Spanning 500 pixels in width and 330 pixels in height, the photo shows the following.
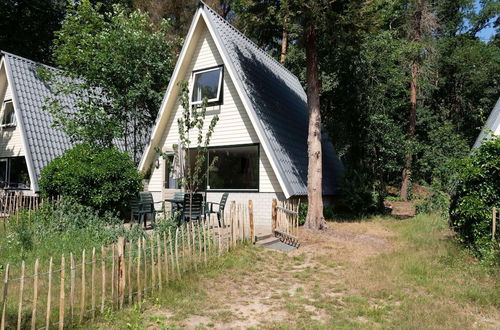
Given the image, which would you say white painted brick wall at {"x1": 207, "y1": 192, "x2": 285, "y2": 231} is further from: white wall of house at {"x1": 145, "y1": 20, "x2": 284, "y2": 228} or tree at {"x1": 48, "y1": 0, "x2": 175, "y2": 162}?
tree at {"x1": 48, "y1": 0, "x2": 175, "y2": 162}

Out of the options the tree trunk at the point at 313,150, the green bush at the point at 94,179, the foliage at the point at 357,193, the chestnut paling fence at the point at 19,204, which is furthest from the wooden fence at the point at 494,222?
the chestnut paling fence at the point at 19,204

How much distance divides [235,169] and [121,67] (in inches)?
289

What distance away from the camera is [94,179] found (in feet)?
36.7

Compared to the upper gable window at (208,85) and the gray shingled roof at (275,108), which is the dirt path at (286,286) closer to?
the gray shingled roof at (275,108)

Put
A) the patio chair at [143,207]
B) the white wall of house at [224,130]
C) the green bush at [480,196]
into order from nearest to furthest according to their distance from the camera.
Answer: the green bush at [480,196] → the patio chair at [143,207] → the white wall of house at [224,130]

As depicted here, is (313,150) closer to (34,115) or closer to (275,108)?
(275,108)

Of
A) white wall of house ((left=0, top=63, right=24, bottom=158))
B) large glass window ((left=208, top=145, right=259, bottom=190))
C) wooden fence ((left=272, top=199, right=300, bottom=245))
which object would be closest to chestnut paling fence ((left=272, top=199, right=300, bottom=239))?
wooden fence ((left=272, top=199, right=300, bottom=245))

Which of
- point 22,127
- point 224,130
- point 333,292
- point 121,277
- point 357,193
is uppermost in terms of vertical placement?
point 22,127

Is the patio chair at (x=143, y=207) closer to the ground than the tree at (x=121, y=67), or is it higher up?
closer to the ground

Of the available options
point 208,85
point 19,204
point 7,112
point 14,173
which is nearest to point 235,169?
point 208,85

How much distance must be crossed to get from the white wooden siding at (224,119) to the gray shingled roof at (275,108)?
663mm

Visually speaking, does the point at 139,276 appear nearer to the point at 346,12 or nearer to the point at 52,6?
the point at 346,12

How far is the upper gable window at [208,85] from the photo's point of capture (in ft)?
43.5

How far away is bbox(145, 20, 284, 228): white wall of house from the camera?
12102mm
